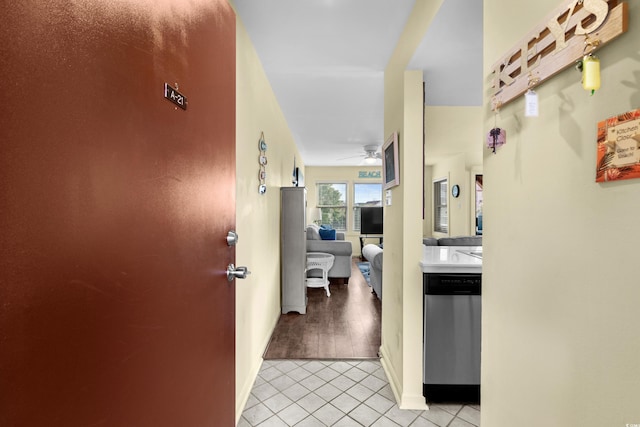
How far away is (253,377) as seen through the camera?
82.0 inches

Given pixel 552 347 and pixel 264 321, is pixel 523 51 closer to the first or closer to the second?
pixel 552 347

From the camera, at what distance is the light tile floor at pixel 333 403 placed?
171 centimetres

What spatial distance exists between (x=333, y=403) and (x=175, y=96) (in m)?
1.90

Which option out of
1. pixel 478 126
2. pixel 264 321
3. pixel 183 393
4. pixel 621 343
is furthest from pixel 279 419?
pixel 478 126

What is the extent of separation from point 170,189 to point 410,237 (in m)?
1.48

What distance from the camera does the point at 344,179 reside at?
788cm

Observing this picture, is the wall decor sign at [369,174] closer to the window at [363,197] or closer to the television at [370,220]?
the window at [363,197]

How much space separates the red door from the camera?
1.36 feet

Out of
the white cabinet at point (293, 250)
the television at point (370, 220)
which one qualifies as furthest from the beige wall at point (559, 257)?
the television at point (370, 220)

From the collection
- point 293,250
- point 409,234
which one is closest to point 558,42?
point 409,234

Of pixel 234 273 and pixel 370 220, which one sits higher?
pixel 370 220

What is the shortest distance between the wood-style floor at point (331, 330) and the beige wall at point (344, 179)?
3529mm

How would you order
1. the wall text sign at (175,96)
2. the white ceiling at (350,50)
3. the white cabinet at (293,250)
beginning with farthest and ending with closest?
1. the white cabinet at (293,250)
2. the white ceiling at (350,50)
3. the wall text sign at (175,96)

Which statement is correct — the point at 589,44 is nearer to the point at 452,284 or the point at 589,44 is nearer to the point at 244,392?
the point at 452,284
